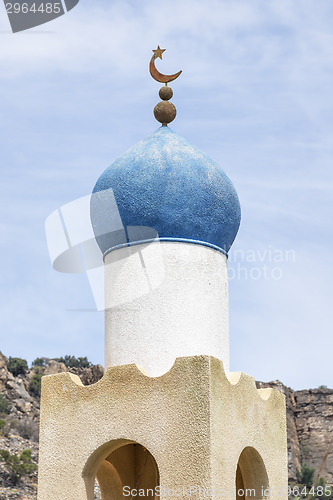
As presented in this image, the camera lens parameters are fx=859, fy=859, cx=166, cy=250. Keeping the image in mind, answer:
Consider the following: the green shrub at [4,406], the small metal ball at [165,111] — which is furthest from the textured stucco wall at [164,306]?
the green shrub at [4,406]

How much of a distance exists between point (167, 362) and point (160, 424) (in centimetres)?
63

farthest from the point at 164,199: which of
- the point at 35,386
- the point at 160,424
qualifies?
the point at 35,386

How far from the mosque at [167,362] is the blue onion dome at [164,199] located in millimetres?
10

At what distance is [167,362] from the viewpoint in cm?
748

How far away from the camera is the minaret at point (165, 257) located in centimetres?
760

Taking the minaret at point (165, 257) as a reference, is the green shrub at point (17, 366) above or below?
above

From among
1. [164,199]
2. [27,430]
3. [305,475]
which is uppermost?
[27,430]

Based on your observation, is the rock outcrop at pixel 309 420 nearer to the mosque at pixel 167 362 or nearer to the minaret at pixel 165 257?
the mosque at pixel 167 362

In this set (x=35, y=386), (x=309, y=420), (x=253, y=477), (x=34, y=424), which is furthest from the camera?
(x=309, y=420)

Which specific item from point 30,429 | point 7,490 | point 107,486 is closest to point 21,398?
point 30,429

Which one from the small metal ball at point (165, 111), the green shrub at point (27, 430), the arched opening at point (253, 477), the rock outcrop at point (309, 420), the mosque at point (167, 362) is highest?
the rock outcrop at point (309, 420)

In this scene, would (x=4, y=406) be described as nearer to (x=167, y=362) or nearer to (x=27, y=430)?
(x=27, y=430)

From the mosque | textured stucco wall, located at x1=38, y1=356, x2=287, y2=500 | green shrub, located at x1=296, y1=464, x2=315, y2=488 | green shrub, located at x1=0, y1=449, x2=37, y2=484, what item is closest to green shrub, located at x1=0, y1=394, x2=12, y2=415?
green shrub, located at x1=0, y1=449, x2=37, y2=484

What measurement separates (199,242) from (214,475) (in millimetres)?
2131
